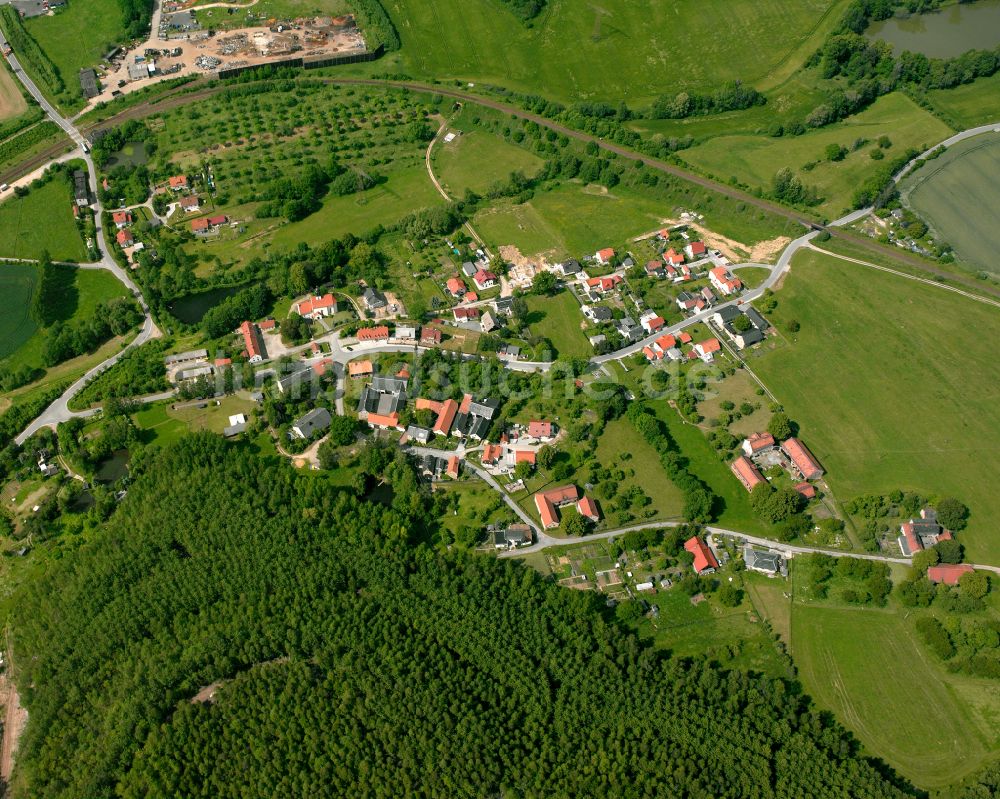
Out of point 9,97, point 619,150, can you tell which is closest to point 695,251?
point 619,150

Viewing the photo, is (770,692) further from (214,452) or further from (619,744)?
(214,452)

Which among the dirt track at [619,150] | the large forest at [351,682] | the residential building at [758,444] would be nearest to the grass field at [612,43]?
the dirt track at [619,150]

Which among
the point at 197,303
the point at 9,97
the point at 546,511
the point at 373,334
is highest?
the point at 9,97

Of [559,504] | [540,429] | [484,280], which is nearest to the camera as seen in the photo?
[559,504]

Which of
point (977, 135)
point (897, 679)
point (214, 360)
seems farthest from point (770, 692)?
point (977, 135)

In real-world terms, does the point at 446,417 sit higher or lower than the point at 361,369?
lower

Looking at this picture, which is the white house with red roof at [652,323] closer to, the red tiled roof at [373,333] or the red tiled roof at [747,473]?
the red tiled roof at [747,473]

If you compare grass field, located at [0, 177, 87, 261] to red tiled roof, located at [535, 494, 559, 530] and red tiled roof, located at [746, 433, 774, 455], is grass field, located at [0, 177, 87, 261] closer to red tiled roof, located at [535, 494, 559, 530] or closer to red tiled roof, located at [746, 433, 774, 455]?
red tiled roof, located at [535, 494, 559, 530]

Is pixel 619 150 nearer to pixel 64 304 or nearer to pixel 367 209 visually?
→ pixel 367 209
